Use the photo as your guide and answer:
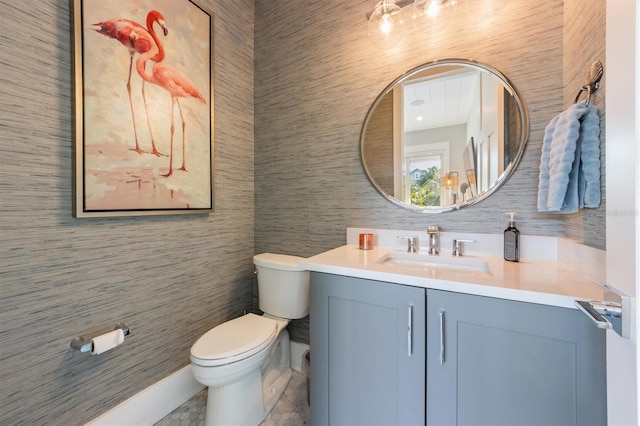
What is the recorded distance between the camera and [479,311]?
804mm

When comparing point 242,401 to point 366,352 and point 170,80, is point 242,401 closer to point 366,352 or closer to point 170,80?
point 366,352

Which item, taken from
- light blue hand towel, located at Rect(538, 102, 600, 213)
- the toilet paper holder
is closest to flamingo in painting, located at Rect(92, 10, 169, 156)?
the toilet paper holder

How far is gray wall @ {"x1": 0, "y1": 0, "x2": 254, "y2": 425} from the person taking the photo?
35.6 inches

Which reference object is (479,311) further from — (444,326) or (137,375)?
(137,375)

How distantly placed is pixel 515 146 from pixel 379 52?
2.95 feet

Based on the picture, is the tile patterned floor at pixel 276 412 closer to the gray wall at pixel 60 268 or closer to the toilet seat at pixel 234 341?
the gray wall at pixel 60 268

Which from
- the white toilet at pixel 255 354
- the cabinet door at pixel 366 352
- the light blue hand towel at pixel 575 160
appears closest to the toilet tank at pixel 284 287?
the white toilet at pixel 255 354

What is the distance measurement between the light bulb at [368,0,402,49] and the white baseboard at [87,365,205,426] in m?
2.24

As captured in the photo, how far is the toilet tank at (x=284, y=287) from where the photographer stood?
1.49 metres

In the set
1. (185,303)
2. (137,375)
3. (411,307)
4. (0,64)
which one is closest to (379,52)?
(411,307)

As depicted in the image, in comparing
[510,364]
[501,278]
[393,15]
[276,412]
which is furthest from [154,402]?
[393,15]

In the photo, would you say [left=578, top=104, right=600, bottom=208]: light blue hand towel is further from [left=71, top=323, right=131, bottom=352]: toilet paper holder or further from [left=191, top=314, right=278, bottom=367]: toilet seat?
[left=71, top=323, right=131, bottom=352]: toilet paper holder

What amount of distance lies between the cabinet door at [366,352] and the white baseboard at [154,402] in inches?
32.9

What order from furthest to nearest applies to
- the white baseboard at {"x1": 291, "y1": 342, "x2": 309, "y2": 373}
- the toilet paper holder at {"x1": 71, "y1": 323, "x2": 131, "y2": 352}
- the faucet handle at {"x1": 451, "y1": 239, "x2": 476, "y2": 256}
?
the white baseboard at {"x1": 291, "y1": 342, "x2": 309, "y2": 373}, the faucet handle at {"x1": 451, "y1": 239, "x2": 476, "y2": 256}, the toilet paper holder at {"x1": 71, "y1": 323, "x2": 131, "y2": 352}
